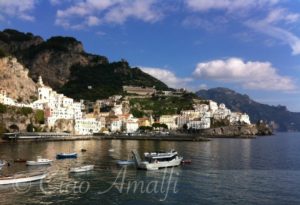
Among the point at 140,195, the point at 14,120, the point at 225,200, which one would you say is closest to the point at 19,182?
the point at 140,195

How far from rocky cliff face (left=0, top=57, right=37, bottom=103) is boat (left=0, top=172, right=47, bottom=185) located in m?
114

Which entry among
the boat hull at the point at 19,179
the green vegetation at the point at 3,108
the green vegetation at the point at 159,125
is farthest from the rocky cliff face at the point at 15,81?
the boat hull at the point at 19,179

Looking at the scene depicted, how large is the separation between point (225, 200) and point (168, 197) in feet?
19.0

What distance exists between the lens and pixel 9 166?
60188mm

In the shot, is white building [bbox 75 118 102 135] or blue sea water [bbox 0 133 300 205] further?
white building [bbox 75 118 102 135]

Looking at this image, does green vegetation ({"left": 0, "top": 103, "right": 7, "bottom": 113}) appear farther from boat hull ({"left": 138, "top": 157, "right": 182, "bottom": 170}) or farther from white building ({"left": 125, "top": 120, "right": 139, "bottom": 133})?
boat hull ({"left": 138, "top": 157, "right": 182, "bottom": 170})

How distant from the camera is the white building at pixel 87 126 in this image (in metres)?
157

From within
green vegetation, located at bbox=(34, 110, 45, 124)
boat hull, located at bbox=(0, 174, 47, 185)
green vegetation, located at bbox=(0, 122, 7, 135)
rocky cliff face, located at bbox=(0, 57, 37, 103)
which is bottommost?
boat hull, located at bbox=(0, 174, 47, 185)

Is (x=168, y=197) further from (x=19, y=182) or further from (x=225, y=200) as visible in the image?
(x=19, y=182)

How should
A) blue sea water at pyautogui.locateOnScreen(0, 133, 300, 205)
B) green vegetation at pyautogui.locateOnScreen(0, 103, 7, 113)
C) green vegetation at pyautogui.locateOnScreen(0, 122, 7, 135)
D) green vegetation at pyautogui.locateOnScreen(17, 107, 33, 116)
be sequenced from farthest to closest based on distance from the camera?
1. green vegetation at pyautogui.locateOnScreen(17, 107, 33, 116)
2. green vegetation at pyautogui.locateOnScreen(0, 103, 7, 113)
3. green vegetation at pyautogui.locateOnScreen(0, 122, 7, 135)
4. blue sea water at pyautogui.locateOnScreen(0, 133, 300, 205)

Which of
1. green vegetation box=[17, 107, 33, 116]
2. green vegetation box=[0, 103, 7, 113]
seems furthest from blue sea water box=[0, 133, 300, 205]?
green vegetation box=[17, 107, 33, 116]

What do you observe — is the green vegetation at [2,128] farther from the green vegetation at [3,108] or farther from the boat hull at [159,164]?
the boat hull at [159,164]

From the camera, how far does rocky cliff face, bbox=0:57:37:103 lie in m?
158

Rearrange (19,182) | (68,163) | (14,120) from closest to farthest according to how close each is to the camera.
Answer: (19,182) → (68,163) → (14,120)
